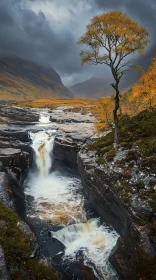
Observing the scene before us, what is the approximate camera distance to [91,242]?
22969 millimetres

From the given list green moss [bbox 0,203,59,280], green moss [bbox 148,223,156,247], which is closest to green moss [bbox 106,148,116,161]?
green moss [bbox 148,223,156,247]

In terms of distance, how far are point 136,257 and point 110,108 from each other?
154ft

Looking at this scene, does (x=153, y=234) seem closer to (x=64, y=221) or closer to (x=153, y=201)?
(x=153, y=201)

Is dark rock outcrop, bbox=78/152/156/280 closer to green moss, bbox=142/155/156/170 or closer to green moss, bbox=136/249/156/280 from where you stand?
green moss, bbox=136/249/156/280

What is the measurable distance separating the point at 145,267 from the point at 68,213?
14697 millimetres

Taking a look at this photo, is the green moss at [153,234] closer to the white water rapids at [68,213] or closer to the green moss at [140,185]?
the green moss at [140,185]

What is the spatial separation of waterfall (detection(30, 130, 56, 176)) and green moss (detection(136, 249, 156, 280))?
28289 mm

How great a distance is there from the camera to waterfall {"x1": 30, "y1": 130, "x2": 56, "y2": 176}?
139 ft

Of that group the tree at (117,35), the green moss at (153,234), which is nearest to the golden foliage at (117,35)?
the tree at (117,35)

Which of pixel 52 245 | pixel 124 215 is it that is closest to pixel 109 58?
pixel 124 215

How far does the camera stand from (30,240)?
18.4 m

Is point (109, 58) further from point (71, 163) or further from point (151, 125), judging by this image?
point (71, 163)

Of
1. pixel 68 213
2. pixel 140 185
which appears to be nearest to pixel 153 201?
pixel 140 185

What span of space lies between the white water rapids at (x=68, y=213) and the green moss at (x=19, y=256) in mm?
4426
